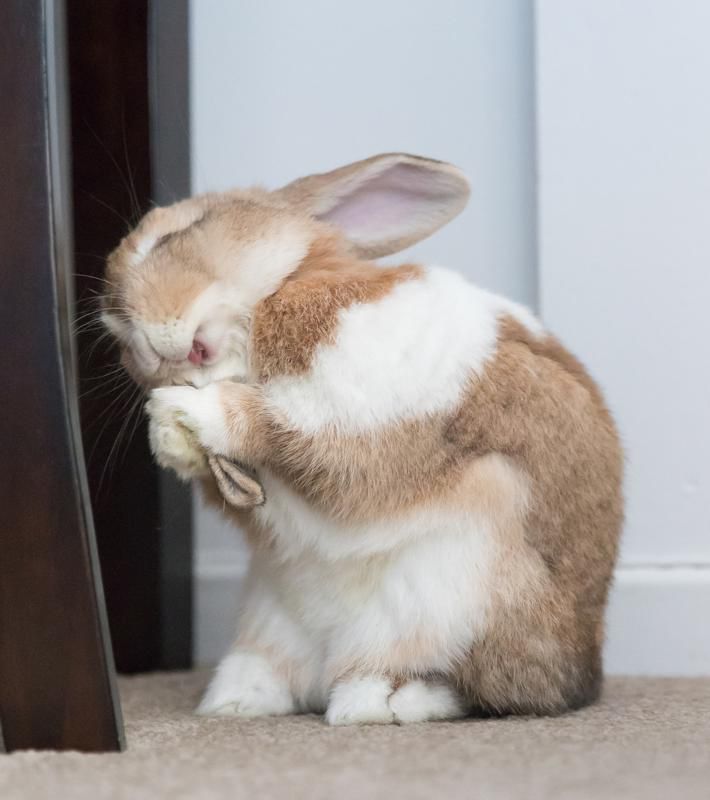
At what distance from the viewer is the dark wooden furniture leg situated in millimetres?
806

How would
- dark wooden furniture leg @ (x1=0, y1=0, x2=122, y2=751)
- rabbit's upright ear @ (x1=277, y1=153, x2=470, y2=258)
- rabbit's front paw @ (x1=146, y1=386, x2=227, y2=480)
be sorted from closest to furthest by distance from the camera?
1. dark wooden furniture leg @ (x1=0, y1=0, x2=122, y2=751)
2. rabbit's front paw @ (x1=146, y1=386, x2=227, y2=480)
3. rabbit's upright ear @ (x1=277, y1=153, x2=470, y2=258)

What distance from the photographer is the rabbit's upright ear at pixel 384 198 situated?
44.3 inches

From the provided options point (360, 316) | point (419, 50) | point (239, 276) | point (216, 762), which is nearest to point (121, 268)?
point (239, 276)

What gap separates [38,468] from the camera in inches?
31.8

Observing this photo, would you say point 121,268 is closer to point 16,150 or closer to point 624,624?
point 16,150

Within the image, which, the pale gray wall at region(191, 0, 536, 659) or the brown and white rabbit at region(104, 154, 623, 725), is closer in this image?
the brown and white rabbit at region(104, 154, 623, 725)

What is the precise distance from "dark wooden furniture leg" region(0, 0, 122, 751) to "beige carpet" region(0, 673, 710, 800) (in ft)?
0.14

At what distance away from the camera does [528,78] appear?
4.85ft

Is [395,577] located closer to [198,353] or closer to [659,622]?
[198,353]

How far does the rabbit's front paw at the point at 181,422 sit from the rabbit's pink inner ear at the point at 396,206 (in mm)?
262

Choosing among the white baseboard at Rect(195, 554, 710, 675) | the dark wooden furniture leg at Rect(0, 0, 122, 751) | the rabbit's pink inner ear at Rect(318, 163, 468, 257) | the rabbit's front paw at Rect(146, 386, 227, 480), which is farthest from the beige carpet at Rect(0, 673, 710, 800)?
the rabbit's pink inner ear at Rect(318, 163, 468, 257)

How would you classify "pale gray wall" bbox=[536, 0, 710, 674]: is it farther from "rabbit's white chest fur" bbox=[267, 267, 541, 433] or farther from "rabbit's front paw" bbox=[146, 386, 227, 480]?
"rabbit's front paw" bbox=[146, 386, 227, 480]

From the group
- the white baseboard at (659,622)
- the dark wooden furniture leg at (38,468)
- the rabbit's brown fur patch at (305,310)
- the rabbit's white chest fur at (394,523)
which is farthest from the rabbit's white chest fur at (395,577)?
the white baseboard at (659,622)

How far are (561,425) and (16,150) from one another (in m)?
0.51
